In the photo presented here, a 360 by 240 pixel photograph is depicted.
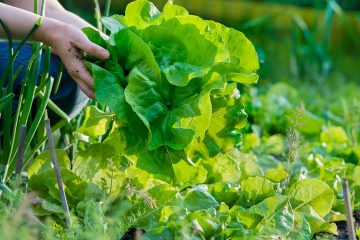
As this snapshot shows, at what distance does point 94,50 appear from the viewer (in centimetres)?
165

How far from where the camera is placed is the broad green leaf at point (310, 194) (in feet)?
6.46

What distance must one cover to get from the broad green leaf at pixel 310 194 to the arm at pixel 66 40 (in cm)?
57

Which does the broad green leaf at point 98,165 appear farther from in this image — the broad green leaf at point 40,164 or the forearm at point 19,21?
the forearm at point 19,21

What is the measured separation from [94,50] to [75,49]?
0.05 metres

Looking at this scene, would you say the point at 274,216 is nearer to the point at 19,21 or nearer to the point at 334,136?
the point at 19,21

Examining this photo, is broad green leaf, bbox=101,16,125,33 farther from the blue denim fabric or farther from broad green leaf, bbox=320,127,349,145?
broad green leaf, bbox=320,127,349,145

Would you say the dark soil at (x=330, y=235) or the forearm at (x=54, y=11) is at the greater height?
the forearm at (x=54, y=11)

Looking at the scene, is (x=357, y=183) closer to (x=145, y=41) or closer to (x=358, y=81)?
(x=145, y=41)

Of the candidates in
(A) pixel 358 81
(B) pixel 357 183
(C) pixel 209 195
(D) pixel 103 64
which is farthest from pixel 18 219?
(A) pixel 358 81

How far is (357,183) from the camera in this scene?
2328mm

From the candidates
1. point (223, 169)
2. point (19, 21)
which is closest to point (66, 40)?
point (19, 21)

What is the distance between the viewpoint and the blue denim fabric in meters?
2.06

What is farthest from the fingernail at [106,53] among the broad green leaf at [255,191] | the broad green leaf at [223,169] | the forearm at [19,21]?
the broad green leaf at [223,169]

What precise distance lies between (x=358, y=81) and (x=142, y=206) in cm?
385
